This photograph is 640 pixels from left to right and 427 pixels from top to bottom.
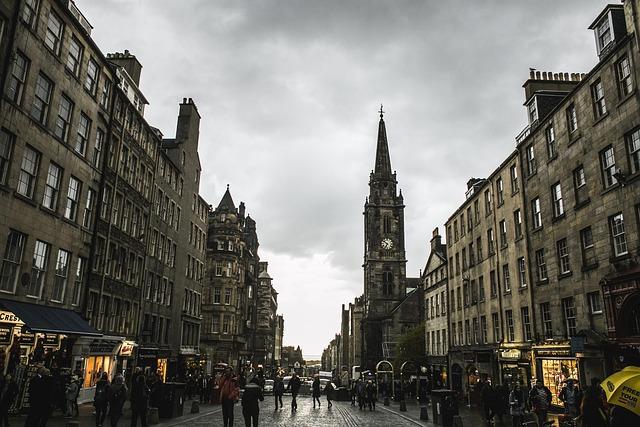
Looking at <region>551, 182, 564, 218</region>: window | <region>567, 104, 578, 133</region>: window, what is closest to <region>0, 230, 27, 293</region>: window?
<region>551, 182, 564, 218</region>: window

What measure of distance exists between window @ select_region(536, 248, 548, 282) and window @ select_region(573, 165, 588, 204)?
4.65m

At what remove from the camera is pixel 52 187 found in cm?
2181

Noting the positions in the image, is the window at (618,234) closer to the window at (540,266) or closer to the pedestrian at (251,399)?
the window at (540,266)

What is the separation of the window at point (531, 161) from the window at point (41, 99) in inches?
982

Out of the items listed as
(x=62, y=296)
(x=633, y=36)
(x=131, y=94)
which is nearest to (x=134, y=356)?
(x=62, y=296)

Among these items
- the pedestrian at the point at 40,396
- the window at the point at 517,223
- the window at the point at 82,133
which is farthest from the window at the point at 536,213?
the window at the point at 82,133

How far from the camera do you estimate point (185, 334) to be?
4406 cm

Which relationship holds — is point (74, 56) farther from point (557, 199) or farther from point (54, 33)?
point (557, 199)

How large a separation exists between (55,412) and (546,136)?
27033 mm

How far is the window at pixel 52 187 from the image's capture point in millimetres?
21331

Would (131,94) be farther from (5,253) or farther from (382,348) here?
(382,348)

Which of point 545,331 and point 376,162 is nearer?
point 545,331

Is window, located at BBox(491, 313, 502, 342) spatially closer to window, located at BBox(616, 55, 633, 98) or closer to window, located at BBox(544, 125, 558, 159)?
window, located at BBox(544, 125, 558, 159)

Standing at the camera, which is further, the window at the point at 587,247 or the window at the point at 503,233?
the window at the point at 503,233
